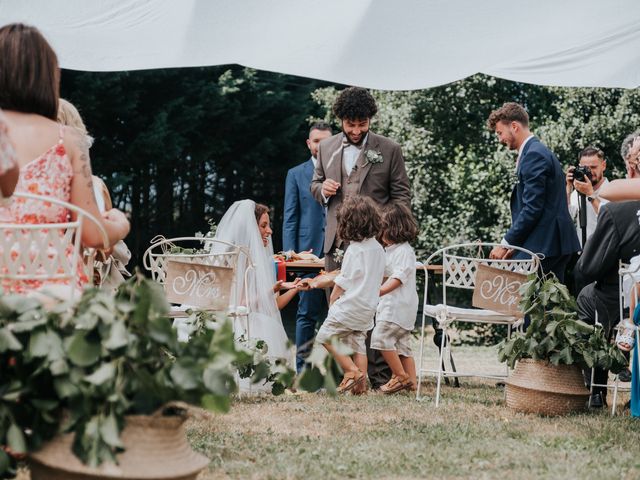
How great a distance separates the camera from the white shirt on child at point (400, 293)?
644cm

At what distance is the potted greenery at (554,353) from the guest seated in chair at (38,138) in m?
2.82

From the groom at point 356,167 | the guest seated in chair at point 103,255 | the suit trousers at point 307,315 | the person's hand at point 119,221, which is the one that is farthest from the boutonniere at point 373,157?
the person's hand at point 119,221

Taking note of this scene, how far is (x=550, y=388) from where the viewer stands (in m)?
5.07

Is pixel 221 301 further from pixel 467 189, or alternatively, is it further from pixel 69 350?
pixel 467 189

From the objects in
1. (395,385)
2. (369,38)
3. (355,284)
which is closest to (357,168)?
(355,284)

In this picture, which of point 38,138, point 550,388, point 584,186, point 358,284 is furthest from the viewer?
point 584,186

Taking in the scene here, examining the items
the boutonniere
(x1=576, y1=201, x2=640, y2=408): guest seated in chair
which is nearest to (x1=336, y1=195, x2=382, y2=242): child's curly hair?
the boutonniere

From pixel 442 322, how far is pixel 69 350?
3698 millimetres

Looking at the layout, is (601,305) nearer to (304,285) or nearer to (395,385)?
(395,385)

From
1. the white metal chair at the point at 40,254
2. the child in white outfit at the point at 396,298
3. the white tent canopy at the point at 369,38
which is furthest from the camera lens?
the child in white outfit at the point at 396,298

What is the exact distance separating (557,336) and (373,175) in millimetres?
1976

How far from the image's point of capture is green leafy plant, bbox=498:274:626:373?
5.06m

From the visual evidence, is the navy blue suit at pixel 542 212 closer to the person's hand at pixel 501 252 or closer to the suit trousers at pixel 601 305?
the person's hand at pixel 501 252

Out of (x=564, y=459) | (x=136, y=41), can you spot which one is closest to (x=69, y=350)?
(x=564, y=459)
